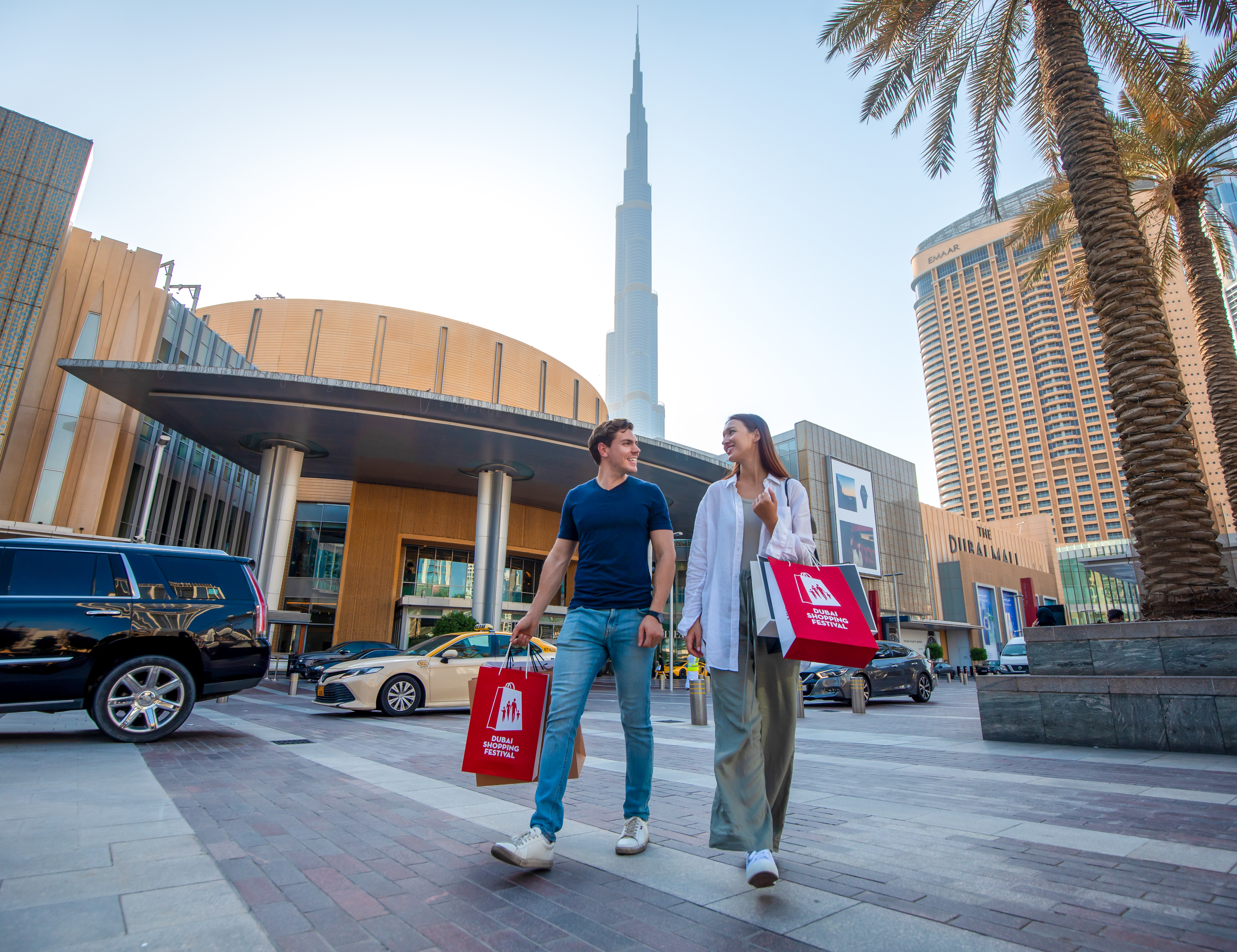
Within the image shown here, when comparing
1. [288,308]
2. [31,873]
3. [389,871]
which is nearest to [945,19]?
[389,871]

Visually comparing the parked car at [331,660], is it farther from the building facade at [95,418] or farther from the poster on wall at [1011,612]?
the poster on wall at [1011,612]

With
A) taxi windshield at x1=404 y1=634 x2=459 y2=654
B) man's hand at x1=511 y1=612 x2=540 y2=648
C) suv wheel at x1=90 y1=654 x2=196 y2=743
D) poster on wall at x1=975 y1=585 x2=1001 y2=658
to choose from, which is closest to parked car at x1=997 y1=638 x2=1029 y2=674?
taxi windshield at x1=404 y1=634 x2=459 y2=654

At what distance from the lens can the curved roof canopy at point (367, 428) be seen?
1000 inches

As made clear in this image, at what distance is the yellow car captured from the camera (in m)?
10.5

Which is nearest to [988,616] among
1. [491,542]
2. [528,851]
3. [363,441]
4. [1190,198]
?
[491,542]

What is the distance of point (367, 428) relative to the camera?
1169 inches

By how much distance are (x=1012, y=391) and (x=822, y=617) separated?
128698 millimetres

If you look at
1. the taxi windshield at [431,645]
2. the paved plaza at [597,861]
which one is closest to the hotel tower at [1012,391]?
the taxi windshield at [431,645]

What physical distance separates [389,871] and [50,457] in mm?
30313

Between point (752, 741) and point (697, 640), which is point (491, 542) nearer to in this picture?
point (697, 640)

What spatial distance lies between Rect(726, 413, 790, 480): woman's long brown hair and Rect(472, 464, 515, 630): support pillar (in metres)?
28.6

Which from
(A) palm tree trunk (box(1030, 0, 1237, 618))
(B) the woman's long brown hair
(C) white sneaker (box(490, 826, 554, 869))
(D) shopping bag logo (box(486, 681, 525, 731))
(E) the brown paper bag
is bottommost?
(C) white sneaker (box(490, 826, 554, 869))

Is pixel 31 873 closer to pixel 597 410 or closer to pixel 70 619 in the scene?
pixel 70 619

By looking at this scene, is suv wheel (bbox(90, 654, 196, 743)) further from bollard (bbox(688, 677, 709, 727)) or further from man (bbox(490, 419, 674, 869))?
bollard (bbox(688, 677, 709, 727))
